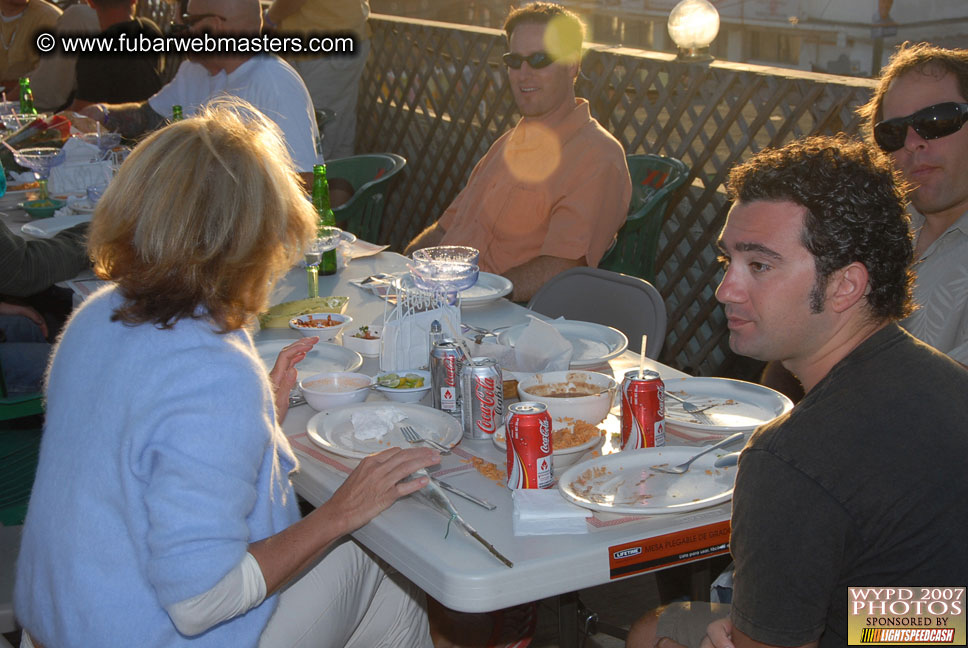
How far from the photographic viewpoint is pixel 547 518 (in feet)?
5.49

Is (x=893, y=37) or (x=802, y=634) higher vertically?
(x=893, y=37)

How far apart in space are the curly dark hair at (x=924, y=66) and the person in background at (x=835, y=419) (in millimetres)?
1092

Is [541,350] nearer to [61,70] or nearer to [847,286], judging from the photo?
[847,286]

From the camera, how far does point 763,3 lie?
82.8 ft

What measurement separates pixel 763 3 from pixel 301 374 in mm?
25504

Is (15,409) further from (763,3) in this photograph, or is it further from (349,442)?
(763,3)

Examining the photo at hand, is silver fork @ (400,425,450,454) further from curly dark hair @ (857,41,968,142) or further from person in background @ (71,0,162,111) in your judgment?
person in background @ (71,0,162,111)

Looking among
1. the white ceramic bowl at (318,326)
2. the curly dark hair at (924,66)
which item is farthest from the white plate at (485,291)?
the curly dark hair at (924,66)

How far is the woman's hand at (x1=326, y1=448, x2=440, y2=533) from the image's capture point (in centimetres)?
171

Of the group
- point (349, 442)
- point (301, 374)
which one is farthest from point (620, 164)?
point (349, 442)

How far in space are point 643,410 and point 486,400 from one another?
328mm

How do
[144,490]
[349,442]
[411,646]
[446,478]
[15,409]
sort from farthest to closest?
[15,409], [411,646], [349,442], [446,478], [144,490]

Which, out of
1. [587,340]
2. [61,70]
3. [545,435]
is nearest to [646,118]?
[587,340]

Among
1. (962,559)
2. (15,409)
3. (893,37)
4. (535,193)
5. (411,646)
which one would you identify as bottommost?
(411,646)
